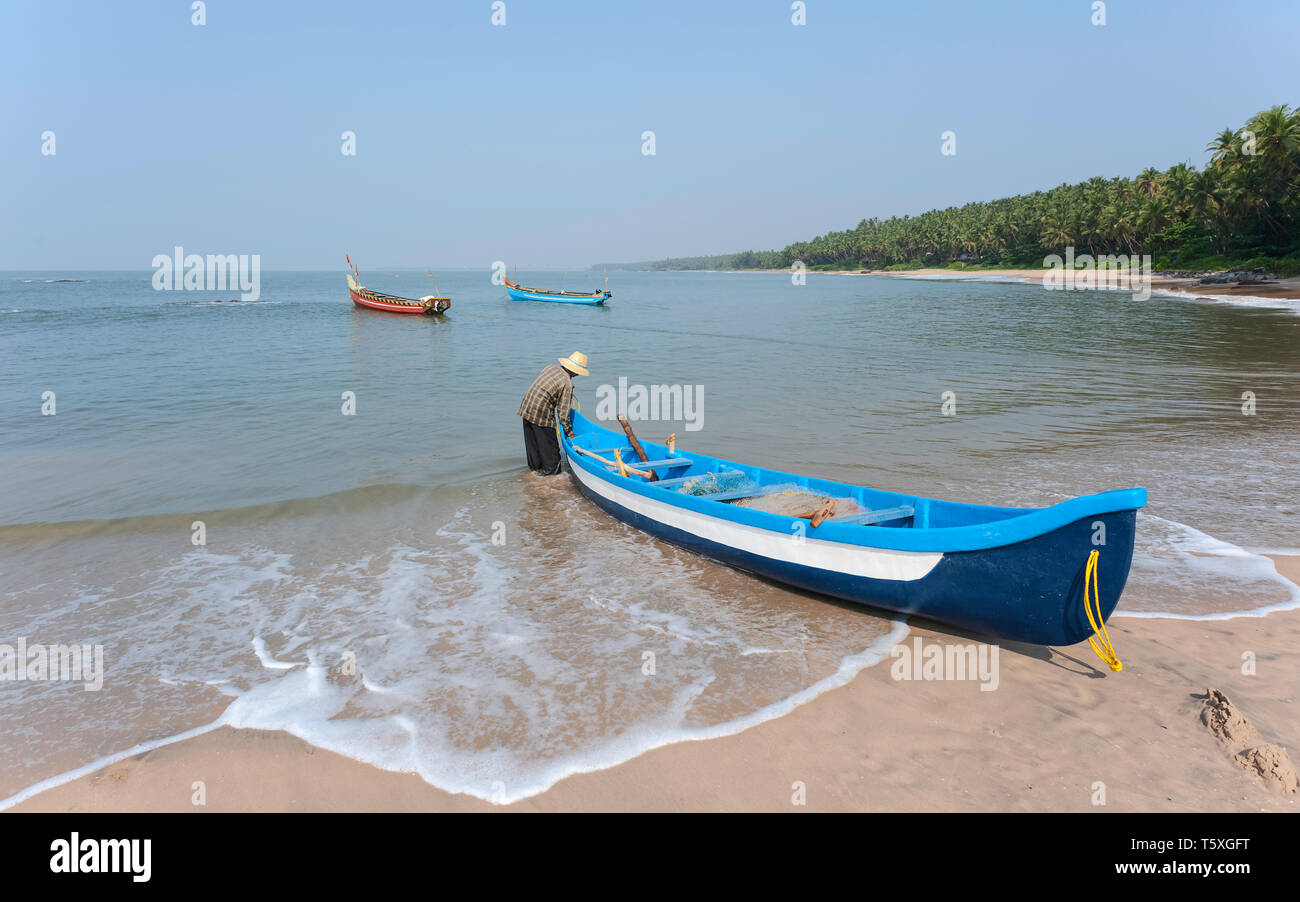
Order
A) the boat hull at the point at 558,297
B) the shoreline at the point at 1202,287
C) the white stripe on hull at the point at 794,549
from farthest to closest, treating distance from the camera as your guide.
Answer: the boat hull at the point at 558,297 → the shoreline at the point at 1202,287 → the white stripe on hull at the point at 794,549

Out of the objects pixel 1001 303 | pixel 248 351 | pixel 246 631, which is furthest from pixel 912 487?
pixel 1001 303

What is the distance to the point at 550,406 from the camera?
10898mm

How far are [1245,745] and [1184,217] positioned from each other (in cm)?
8304

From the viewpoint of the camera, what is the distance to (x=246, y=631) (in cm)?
666

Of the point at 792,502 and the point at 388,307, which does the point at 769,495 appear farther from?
the point at 388,307

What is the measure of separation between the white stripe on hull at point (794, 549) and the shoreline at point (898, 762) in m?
0.94

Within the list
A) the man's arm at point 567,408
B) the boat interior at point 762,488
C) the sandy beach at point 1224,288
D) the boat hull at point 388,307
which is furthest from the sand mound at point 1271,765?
the sandy beach at point 1224,288

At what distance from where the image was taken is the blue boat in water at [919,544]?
4992mm

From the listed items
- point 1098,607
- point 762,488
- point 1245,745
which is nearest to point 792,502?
point 762,488

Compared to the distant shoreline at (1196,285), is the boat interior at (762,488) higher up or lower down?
lower down

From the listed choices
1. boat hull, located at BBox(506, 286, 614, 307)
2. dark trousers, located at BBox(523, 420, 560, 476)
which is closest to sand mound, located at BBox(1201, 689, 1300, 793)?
dark trousers, located at BBox(523, 420, 560, 476)

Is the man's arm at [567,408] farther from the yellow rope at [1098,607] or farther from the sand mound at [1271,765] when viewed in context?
the sand mound at [1271,765]

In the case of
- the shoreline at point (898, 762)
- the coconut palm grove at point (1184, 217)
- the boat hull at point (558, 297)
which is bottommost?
the shoreline at point (898, 762)
